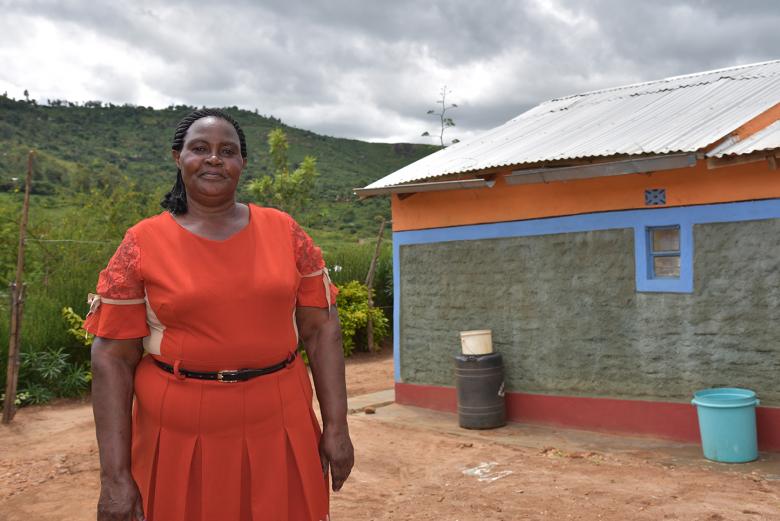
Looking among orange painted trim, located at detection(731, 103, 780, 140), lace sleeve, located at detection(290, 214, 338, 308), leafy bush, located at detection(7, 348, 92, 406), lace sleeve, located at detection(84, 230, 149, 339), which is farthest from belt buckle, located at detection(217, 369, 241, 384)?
leafy bush, located at detection(7, 348, 92, 406)

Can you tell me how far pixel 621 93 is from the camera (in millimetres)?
9680

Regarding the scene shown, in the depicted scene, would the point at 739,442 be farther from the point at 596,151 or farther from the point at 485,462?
the point at 596,151

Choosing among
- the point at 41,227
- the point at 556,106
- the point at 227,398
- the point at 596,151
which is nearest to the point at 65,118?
the point at 41,227

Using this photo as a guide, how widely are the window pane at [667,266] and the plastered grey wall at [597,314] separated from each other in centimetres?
21

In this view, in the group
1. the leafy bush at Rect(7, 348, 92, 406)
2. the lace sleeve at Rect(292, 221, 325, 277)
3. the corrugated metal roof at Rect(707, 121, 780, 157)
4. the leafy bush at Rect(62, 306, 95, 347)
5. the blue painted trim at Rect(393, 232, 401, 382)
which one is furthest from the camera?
the leafy bush at Rect(62, 306, 95, 347)

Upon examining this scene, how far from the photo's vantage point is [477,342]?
790 cm

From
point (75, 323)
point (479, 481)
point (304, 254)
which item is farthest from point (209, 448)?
point (75, 323)

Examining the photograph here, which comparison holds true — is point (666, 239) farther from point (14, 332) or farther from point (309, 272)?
point (14, 332)

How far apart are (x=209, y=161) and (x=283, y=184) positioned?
20792mm

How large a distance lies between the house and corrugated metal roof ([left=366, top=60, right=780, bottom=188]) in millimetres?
34

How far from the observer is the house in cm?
638

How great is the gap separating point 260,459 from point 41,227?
13.5 metres

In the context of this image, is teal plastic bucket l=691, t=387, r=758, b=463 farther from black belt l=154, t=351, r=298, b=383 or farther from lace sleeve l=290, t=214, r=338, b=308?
black belt l=154, t=351, r=298, b=383

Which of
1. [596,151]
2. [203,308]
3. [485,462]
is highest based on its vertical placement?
[596,151]
